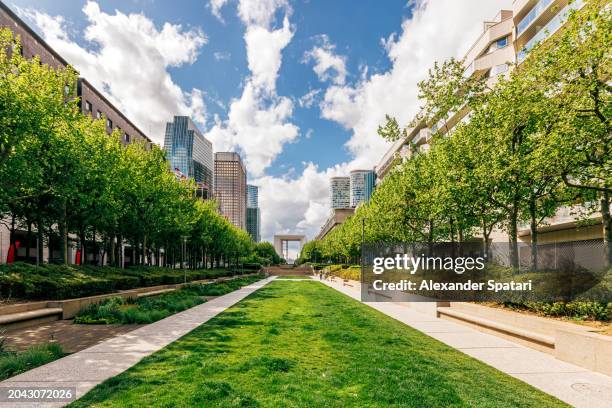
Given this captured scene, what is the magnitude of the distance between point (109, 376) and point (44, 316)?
7.40 m

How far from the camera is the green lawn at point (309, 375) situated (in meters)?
5.10

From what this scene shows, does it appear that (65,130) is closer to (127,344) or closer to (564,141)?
(127,344)

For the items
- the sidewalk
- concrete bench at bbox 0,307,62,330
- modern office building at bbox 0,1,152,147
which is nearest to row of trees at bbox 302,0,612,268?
the sidewalk

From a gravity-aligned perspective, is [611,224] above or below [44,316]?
above

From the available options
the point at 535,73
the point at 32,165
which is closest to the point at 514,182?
the point at 535,73

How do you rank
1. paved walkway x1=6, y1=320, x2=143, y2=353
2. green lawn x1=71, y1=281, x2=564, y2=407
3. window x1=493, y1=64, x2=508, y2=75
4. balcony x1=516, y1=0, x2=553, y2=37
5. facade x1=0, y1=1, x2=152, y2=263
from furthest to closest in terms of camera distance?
window x1=493, y1=64, x2=508, y2=75 → facade x1=0, y1=1, x2=152, y2=263 → balcony x1=516, y1=0, x2=553, y2=37 → paved walkway x1=6, y1=320, x2=143, y2=353 → green lawn x1=71, y1=281, x2=564, y2=407

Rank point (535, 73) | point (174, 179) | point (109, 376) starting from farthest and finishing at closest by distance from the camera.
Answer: point (174, 179)
point (535, 73)
point (109, 376)

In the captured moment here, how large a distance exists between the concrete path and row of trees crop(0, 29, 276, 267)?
9821 millimetres

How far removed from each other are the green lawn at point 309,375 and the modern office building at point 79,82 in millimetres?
21719

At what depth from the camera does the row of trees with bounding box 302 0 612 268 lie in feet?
31.2

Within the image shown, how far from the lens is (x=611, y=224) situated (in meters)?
12.6

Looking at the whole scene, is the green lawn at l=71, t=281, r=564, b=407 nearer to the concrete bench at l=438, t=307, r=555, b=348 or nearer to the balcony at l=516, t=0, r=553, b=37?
the concrete bench at l=438, t=307, r=555, b=348

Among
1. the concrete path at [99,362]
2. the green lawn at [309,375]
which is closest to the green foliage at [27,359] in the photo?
the concrete path at [99,362]

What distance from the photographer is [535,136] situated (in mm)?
12445
